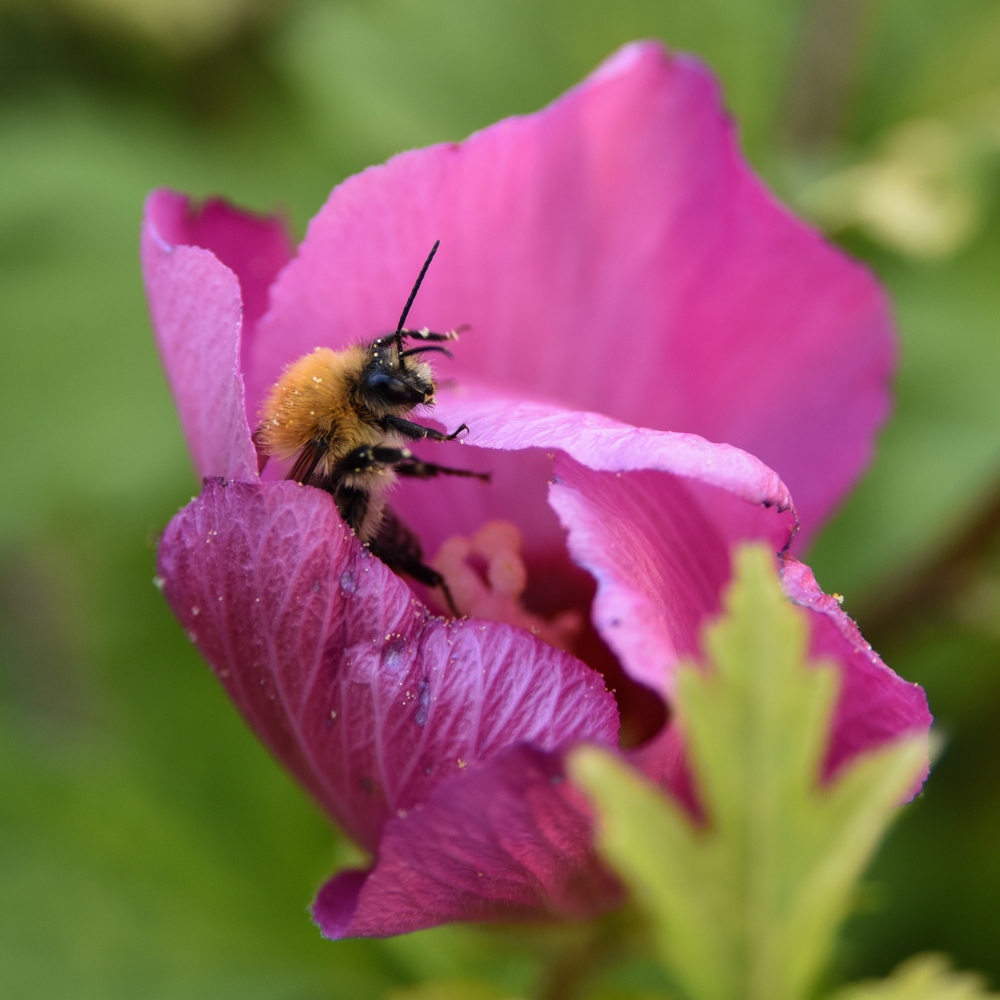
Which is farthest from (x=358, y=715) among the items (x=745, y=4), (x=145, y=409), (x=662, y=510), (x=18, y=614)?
(x=18, y=614)

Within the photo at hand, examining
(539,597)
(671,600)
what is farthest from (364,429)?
(671,600)

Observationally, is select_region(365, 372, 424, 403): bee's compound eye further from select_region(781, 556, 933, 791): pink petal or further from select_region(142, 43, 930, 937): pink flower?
select_region(781, 556, 933, 791): pink petal

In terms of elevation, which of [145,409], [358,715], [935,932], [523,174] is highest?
[523,174]

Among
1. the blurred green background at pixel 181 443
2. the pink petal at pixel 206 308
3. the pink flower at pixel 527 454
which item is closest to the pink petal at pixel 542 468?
the pink flower at pixel 527 454

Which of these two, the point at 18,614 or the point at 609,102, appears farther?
the point at 18,614

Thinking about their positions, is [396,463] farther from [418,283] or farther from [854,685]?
[854,685]

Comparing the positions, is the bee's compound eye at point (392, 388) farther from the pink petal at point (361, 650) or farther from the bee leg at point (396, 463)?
the pink petal at point (361, 650)

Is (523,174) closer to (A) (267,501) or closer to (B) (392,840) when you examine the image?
(A) (267,501)

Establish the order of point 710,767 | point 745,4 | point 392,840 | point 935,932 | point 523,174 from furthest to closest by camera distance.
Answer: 1. point 745,4
2. point 935,932
3. point 523,174
4. point 392,840
5. point 710,767
